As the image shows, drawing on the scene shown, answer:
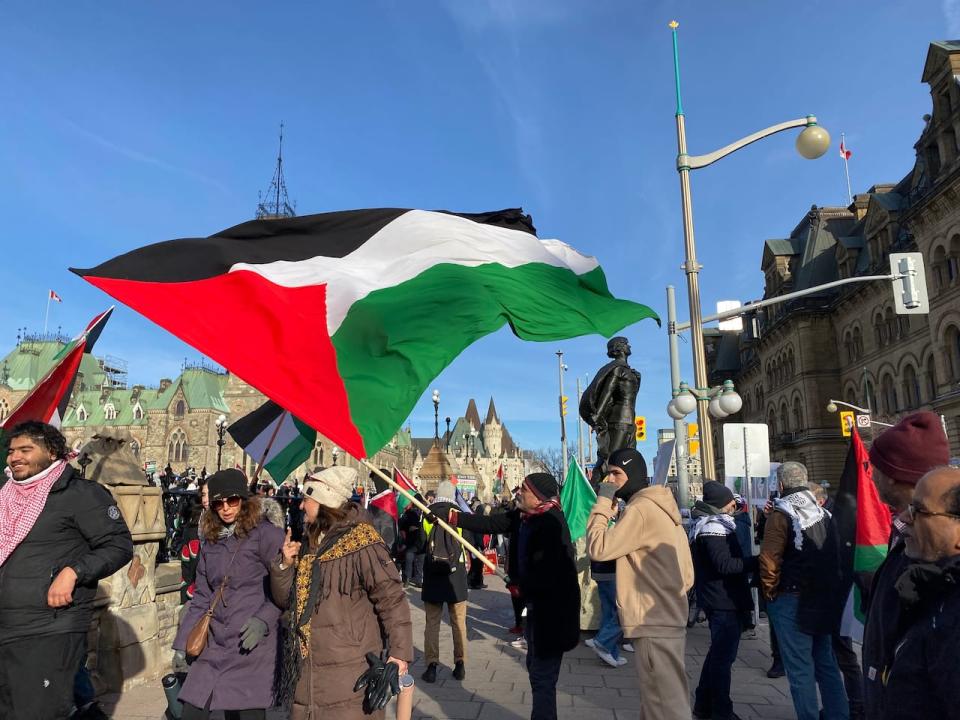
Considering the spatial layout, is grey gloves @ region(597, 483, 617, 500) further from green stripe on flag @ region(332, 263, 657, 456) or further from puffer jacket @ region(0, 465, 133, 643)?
puffer jacket @ region(0, 465, 133, 643)

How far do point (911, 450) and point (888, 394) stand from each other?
45.2 meters

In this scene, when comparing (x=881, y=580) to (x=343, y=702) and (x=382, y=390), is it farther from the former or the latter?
(x=382, y=390)

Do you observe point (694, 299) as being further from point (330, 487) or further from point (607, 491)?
point (330, 487)

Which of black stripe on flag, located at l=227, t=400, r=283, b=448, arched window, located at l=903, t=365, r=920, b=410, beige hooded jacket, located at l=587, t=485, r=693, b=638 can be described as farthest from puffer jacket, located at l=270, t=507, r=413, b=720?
arched window, located at l=903, t=365, r=920, b=410

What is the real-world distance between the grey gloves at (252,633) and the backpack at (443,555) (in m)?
3.79

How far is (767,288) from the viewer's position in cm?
5997

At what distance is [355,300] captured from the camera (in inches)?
218

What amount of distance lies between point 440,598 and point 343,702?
14.5 ft

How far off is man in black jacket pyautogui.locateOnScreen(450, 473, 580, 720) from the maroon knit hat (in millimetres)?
2443

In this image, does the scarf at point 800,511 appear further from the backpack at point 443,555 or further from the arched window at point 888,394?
the arched window at point 888,394

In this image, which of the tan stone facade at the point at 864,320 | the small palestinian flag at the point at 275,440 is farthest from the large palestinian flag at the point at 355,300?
the tan stone facade at the point at 864,320

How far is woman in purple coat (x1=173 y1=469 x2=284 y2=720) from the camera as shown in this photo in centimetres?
383

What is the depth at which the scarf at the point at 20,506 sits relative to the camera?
3.73m

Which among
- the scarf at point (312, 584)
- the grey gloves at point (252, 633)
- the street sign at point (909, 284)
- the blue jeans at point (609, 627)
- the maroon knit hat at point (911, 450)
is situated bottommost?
the blue jeans at point (609, 627)
